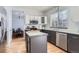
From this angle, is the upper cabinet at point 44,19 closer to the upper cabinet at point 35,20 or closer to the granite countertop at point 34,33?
the upper cabinet at point 35,20

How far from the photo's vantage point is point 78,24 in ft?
10.3

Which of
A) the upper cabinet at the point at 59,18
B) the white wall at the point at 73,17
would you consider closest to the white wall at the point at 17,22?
the upper cabinet at the point at 59,18

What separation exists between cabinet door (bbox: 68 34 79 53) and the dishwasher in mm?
149

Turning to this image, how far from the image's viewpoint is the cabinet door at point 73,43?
2.73 meters

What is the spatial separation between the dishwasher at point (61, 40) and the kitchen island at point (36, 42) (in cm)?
59

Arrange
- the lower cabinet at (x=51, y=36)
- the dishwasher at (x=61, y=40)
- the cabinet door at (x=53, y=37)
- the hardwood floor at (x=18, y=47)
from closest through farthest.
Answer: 1. the hardwood floor at (x=18, y=47)
2. the lower cabinet at (x=51, y=36)
3. the cabinet door at (x=53, y=37)
4. the dishwasher at (x=61, y=40)

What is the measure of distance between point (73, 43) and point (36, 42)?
95 cm

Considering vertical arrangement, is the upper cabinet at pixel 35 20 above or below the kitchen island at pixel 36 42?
above

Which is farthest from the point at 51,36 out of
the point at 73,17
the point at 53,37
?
the point at 73,17

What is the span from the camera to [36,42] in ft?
8.34

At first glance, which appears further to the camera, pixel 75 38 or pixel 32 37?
pixel 75 38
